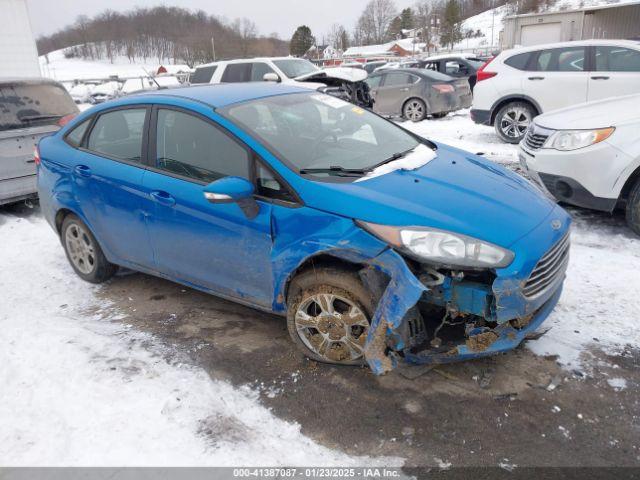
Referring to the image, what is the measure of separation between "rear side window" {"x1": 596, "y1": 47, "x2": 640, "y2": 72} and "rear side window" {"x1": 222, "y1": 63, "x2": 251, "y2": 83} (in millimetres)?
7023

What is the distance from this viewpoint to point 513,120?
8.82 m

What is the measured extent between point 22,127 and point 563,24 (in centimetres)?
2753

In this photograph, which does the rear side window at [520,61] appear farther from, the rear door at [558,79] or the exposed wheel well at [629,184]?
the exposed wheel well at [629,184]

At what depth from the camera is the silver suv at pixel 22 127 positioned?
20.5 ft

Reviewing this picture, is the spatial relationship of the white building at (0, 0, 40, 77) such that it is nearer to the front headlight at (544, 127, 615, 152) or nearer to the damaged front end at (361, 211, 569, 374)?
the front headlight at (544, 127, 615, 152)

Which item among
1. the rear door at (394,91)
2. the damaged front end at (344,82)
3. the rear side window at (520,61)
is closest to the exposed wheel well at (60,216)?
the damaged front end at (344,82)

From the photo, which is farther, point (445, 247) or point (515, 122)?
point (515, 122)

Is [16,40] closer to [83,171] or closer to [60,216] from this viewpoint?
[60,216]

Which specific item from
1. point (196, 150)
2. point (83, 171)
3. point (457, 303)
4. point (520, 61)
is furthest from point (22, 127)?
point (520, 61)

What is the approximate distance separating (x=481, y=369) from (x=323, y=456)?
44.7 inches

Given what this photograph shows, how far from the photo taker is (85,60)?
121m

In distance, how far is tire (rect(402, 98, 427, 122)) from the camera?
41.0 feet

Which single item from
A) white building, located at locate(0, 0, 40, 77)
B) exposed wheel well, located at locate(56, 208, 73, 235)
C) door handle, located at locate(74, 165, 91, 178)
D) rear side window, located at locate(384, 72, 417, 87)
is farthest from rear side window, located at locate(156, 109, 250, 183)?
white building, located at locate(0, 0, 40, 77)

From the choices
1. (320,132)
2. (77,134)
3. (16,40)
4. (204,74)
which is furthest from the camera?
(16,40)
